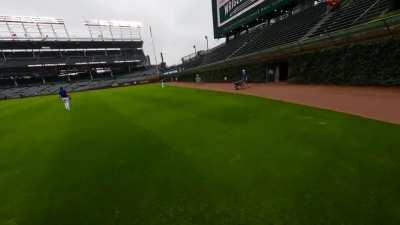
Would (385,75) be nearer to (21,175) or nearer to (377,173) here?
(377,173)

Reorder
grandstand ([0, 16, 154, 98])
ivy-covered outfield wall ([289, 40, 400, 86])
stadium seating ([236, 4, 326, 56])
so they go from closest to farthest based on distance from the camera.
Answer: ivy-covered outfield wall ([289, 40, 400, 86]) → stadium seating ([236, 4, 326, 56]) → grandstand ([0, 16, 154, 98])

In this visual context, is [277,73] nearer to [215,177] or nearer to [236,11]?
[236,11]

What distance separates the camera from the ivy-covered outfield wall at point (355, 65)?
480 inches

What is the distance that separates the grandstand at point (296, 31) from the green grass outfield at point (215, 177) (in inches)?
429

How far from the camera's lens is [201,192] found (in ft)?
11.8

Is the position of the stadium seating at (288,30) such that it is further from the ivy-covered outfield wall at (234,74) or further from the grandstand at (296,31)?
the ivy-covered outfield wall at (234,74)

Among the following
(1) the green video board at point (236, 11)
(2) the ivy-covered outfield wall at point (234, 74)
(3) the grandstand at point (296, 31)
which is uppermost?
(1) the green video board at point (236, 11)

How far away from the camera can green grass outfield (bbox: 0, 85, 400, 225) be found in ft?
9.95

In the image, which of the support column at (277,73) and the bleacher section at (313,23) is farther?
the support column at (277,73)

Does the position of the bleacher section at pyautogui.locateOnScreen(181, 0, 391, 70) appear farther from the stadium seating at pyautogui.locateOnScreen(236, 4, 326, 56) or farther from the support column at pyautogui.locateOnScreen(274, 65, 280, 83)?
the support column at pyautogui.locateOnScreen(274, 65, 280, 83)

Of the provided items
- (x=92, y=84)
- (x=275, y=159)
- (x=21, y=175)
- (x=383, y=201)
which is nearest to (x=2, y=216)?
(x=21, y=175)

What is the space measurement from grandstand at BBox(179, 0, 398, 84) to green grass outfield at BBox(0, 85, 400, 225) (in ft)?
35.7

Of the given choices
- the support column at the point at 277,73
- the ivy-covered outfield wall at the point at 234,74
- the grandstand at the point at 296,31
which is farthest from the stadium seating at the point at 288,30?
the ivy-covered outfield wall at the point at 234,74

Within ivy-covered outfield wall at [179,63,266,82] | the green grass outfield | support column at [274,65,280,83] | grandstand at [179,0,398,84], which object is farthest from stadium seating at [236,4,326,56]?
the green grass outfield
